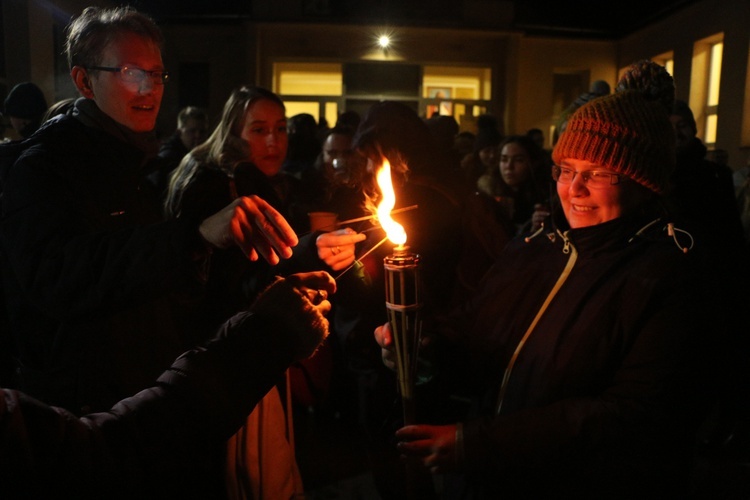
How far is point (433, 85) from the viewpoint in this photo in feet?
59.9

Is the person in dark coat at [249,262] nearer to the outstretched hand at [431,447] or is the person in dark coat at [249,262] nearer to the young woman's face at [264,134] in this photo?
the young woman's face at [264,134]

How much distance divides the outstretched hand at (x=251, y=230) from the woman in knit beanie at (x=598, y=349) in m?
0.41

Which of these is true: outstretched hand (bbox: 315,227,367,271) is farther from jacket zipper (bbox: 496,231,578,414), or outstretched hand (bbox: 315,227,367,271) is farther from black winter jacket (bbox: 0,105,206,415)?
jacket zipper (bbox: 496,231,578,414)

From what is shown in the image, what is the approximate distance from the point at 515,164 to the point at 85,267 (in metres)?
4.73

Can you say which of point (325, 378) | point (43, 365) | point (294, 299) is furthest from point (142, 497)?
point (325, 378)

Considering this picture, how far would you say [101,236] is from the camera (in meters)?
1.75

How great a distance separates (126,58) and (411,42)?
54.9ft

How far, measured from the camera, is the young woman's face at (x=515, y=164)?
5.76 meters

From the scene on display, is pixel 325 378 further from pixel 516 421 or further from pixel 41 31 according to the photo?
pixel 41 31

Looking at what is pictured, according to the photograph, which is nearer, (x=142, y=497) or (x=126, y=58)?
(x=142, y=497)

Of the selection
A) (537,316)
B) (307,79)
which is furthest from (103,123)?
(307,79)

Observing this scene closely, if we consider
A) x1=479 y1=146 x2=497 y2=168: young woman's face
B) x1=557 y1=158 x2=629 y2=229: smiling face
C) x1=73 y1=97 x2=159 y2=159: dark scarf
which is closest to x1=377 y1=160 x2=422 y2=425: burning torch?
x1=557 y1=158 x2=629 y2=229: smiling face

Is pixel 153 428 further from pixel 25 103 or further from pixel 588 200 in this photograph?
pixel 25 103

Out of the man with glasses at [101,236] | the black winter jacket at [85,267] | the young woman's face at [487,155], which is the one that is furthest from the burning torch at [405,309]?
the young woman's face at [487,155]
